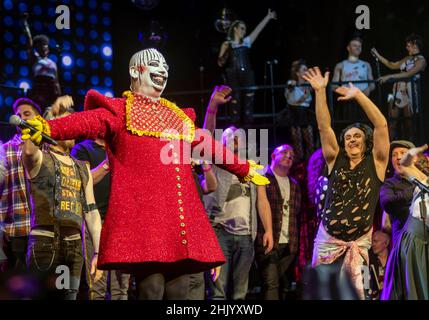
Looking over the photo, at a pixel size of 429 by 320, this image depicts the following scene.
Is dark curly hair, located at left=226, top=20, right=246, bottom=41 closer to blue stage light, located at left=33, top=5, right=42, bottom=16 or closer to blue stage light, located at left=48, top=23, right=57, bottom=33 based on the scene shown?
blue stage light, located at left=48, top=23, right=57, bottom=33

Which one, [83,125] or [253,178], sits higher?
[83,125]

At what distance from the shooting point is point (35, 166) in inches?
182

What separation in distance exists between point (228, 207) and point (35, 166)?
2.05 m

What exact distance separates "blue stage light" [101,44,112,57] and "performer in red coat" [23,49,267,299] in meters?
6.80

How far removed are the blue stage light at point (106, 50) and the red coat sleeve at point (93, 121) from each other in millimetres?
6879

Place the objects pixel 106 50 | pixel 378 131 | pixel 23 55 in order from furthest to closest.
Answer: pixel 106 50 < pixel 23 55 < pixel 378 131

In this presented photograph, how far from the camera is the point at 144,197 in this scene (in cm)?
352

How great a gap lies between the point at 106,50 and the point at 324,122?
6.18 meters

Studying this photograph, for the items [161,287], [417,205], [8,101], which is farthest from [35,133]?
[8,101]

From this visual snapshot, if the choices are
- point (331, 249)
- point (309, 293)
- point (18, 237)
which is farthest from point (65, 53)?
point (309, 293)

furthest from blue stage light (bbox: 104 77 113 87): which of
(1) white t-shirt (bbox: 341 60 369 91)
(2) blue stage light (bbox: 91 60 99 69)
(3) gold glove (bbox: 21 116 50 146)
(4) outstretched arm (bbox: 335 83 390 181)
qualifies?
(3) gold glove (bbox: 21 116 50 146)

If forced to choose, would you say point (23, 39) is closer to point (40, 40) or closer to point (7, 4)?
point (7, 4)

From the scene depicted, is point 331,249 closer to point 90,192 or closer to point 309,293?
point 90,192

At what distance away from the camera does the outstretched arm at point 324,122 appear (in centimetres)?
493
